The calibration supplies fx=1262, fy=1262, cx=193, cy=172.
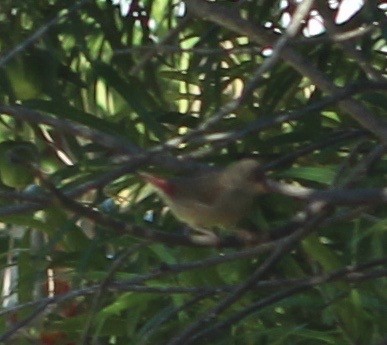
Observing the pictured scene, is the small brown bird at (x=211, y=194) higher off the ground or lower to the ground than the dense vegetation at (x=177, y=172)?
higher

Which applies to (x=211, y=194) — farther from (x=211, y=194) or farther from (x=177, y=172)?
(x=177, y=172)

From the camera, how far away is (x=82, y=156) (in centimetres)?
164

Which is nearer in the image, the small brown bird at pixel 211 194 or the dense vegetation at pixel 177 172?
the small brown bird at pixel 211 194

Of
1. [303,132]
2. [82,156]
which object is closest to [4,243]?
[82,156]

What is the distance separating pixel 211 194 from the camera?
109cm

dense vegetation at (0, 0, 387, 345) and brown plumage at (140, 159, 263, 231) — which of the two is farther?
dense vegetation at (0, 0, 387, 345)

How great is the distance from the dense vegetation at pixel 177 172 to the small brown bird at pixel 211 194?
0.05 meters

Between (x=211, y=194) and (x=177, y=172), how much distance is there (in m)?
0.16

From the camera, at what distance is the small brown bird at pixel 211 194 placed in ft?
3.51

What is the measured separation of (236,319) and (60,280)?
699 mm

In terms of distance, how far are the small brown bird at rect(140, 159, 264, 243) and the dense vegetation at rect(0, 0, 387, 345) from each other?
0.16ft

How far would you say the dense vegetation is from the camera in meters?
1.26

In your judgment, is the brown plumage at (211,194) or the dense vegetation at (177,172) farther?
the dense vegetation at (177,172)

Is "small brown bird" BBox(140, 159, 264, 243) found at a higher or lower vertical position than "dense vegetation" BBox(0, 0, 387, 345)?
higher
